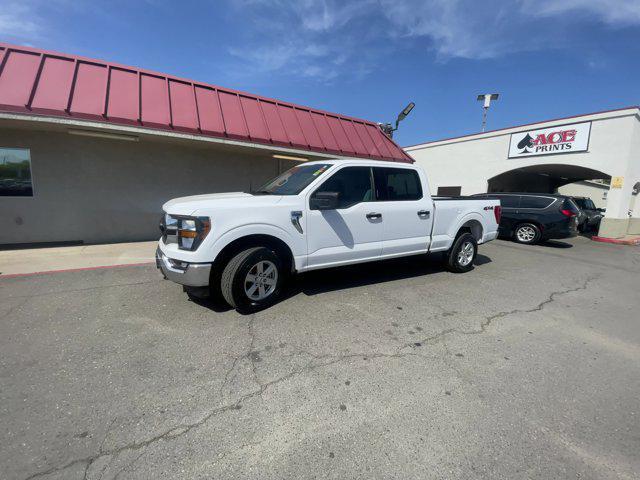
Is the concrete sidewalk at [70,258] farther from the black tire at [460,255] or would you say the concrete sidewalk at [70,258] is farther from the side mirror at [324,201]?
the black tire at [460,255]

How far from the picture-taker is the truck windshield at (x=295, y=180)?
14.3 ft

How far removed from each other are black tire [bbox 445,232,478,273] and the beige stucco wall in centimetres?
589

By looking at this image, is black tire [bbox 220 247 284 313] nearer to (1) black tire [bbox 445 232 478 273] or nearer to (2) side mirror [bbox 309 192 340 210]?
(2) side mirror [bbox 309 192 340 210]

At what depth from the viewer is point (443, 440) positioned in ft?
6.92

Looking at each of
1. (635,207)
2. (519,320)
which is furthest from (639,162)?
(519,320)

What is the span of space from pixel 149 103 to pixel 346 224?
19.3 ft

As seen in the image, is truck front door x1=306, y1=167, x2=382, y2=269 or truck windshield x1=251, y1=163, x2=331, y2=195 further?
truck windshield x1=251, y1=163, x2=331, y2=195

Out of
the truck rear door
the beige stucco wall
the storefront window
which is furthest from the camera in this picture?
the beige stucco wall

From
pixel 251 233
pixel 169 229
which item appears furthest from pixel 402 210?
pixel 169 229

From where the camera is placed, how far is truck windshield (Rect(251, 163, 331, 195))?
4.35 meters

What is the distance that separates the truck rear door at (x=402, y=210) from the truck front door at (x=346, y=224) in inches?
6.6

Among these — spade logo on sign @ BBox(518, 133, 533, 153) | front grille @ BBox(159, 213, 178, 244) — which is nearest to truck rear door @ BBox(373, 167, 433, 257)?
front grille @ BBox(159, 213, 178, 244)

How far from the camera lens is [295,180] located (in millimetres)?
4602

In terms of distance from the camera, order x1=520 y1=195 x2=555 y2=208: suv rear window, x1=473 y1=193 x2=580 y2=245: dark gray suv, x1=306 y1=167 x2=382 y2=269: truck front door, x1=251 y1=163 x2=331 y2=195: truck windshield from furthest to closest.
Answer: x1=520 y1=195 x2=555 y2=208: suv rear window → x1=473 y1=193 x2=580 y2=245: dark gray suv → x1=251 y1=163 x2=331 y2=195: truck windshield → x1=306 y1=167 x2=382 y2=269: truck front door
